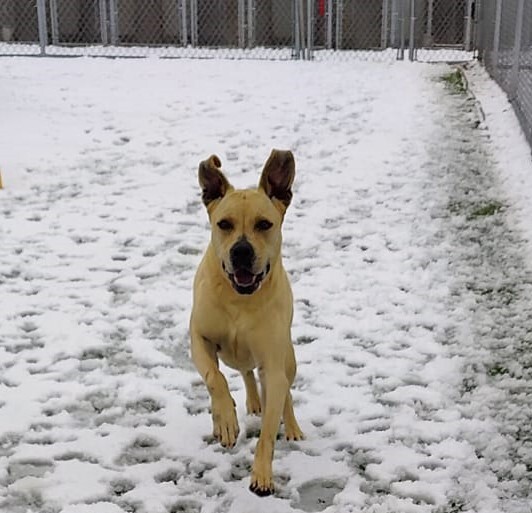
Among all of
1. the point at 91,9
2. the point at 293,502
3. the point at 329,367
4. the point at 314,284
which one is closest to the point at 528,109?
the point at 314,284

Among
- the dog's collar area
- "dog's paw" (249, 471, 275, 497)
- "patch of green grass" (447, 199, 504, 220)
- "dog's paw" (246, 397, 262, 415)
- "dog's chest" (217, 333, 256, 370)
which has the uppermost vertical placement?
the dog's collar area

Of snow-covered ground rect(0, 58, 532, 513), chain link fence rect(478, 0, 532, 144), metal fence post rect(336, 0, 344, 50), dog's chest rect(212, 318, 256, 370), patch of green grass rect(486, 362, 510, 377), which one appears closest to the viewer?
dog's chest rect(212, 318, 256, 370)

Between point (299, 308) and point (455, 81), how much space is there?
27.4 ft

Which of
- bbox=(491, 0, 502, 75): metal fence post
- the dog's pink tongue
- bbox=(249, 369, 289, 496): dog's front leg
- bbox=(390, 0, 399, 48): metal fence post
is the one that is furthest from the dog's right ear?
bbox=(390, 0, 399, 48): metal fence post

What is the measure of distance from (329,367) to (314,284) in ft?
4.16

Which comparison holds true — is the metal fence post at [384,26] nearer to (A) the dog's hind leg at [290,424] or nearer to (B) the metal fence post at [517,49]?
(B) the metal fence post at [517,49]

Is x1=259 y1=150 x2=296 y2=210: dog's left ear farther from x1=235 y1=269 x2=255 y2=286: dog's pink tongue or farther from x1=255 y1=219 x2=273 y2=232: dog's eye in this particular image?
x1=235 y1=269 x2=255 y2=286: dog's pink tongue

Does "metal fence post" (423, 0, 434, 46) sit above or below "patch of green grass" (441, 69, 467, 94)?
above

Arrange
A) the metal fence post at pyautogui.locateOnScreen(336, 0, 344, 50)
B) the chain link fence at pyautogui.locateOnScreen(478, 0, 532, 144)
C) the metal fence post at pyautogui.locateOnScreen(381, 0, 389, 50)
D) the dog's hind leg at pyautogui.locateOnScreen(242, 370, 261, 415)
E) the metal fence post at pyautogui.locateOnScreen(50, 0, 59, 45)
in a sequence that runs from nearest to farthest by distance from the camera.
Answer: the dog's hind leg at pyautogui.locateOnScreen(242, 370, 261, 415) < the chain link fence at pyautogui.locateOnScreen(478, 0, 532, 144) < the metal fence post at pyautogui.locateOnScreen(381, 0, 389, 50) < the metal fence post at pyautogui.locateOnScreen(336, 0, 344, 50) < the metal fence post at pyautogui.locateOnScreen(50, 0, 59, 45)

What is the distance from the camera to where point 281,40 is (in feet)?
53.5

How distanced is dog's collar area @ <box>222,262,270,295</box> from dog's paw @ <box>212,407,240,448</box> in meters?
0.44

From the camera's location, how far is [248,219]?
3.28 m

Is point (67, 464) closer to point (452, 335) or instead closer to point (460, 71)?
point (452, 335)

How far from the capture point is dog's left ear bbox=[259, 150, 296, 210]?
3.43 metres
